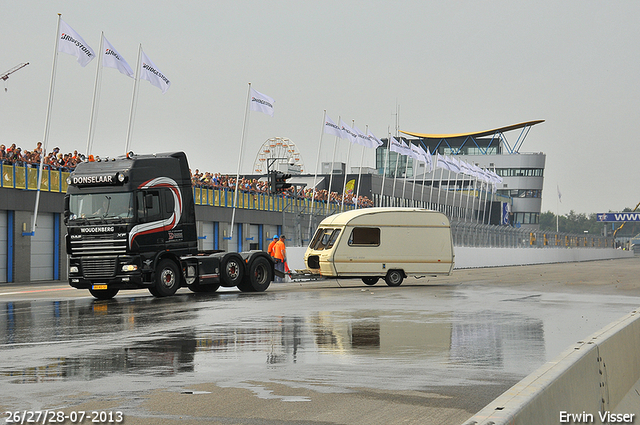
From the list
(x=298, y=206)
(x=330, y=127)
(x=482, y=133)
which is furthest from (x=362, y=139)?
(x=482, y=133)

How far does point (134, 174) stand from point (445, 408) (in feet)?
52.1

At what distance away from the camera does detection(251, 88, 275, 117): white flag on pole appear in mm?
42938

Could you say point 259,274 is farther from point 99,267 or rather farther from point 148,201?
point 99,267

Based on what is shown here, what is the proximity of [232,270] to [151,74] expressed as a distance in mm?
Result: 15238

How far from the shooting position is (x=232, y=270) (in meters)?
25.2

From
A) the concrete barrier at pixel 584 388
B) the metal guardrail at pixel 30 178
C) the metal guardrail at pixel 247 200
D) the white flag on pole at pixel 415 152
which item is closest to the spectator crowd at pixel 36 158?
the metal guardrail at pixel 30 178

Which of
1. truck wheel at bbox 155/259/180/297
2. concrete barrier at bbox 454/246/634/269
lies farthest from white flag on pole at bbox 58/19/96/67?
concrete barrier at bbox 454/246/634/269

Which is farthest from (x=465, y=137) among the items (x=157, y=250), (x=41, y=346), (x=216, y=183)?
(x=41, y=346)

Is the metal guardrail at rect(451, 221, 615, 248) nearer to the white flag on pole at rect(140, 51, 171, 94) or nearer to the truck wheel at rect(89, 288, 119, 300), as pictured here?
the white flag on pole at rect(140, 51, 171, 94)

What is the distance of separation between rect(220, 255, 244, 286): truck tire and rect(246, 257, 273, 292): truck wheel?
1.40 ft

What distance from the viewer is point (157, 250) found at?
2266 cm

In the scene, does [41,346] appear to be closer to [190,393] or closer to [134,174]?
[190,393]

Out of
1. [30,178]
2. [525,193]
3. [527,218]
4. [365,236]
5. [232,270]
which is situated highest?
[525,193]

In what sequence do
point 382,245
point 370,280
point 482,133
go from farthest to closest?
point 482,133 < point 370,280 < point 382,245
